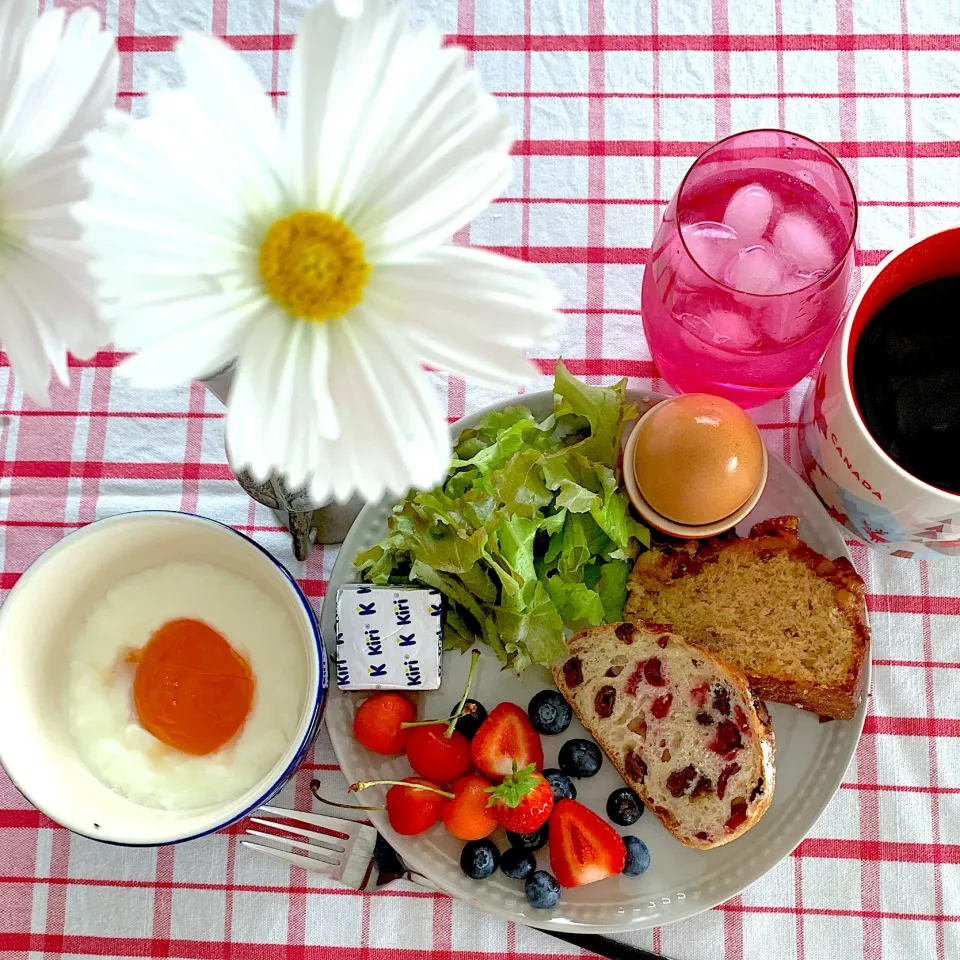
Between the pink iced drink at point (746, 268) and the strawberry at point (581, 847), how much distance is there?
0.47m

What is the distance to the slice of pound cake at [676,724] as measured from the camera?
1.02m

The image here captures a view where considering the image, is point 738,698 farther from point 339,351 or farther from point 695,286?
point 339,351

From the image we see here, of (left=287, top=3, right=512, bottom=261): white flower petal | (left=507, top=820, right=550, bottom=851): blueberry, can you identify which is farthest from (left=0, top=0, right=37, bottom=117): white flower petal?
(left=507, top=820, right=550, bottom=851): blueberry

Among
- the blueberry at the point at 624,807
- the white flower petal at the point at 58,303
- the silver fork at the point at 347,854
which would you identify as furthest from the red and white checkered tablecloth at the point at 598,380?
the white flower petal at the point at 58,303

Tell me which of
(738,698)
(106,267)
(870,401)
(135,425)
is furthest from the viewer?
(135,425)

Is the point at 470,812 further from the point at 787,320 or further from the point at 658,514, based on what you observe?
the point at 787,320

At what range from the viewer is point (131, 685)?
3.26 ft

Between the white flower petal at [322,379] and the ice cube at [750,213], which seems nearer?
the white flower petal at [322,379]

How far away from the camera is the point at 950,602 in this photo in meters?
1.11

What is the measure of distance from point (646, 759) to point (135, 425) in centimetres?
A: 69

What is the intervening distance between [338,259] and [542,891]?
768mm

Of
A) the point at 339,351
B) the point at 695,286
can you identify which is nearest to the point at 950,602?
the point at 695,286

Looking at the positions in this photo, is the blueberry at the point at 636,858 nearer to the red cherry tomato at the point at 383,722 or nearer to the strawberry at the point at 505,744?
the strawberry at the point at 505,744

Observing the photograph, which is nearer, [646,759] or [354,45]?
[354,45]
